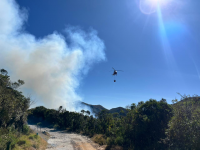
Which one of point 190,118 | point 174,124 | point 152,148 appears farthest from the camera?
point 152,148

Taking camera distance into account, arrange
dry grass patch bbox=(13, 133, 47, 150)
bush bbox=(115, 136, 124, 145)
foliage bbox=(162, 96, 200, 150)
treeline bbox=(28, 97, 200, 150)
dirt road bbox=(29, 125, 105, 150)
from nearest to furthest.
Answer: foliage bbox=(162, 96, 200, 150)
treeline bbox=(28, 97, 200, 150)
dry grass patch bbox=(13, 133, 47, 150)
bush bbox=(115, 136, 124, 145)
dirt road bbox=(29, 125, 105, 150)

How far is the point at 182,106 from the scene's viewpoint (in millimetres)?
8695

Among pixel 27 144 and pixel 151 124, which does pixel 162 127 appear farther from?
pixel 27 144

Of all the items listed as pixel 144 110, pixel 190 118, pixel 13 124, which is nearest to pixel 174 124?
pixel 190 118

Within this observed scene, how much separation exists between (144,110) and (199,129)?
5.83 metres

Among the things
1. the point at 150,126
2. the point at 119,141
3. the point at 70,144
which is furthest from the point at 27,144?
the point at 150,126

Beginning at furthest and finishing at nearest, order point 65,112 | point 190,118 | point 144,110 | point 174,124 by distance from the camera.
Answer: point 65,112, point 144,110, point 174,124, point 190,118

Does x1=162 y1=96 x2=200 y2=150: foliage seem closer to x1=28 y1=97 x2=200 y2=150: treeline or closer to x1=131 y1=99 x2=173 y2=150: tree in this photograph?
x1=28 y1=97 x2=200 y2=150: treeline

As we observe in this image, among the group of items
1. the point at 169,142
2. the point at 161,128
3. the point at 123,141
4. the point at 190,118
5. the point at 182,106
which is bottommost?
the point at 123,141

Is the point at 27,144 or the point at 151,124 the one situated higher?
the point at 151,124

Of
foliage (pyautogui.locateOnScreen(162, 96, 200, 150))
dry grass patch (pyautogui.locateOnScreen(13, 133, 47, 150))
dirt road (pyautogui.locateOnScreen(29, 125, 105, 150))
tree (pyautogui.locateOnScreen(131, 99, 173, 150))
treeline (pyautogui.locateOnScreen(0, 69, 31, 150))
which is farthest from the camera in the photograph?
dirt road (pyautogui.locateOnScreen(29, 125, 105, 150))

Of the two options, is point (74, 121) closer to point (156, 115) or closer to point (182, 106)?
point (156, 115)

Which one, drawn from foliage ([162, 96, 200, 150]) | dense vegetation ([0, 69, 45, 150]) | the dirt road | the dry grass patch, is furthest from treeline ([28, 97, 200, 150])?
dense vegetation ([0, 69, 45, 150])

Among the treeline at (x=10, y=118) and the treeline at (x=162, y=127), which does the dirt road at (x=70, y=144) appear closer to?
the treeline at (x=162, y=127)
